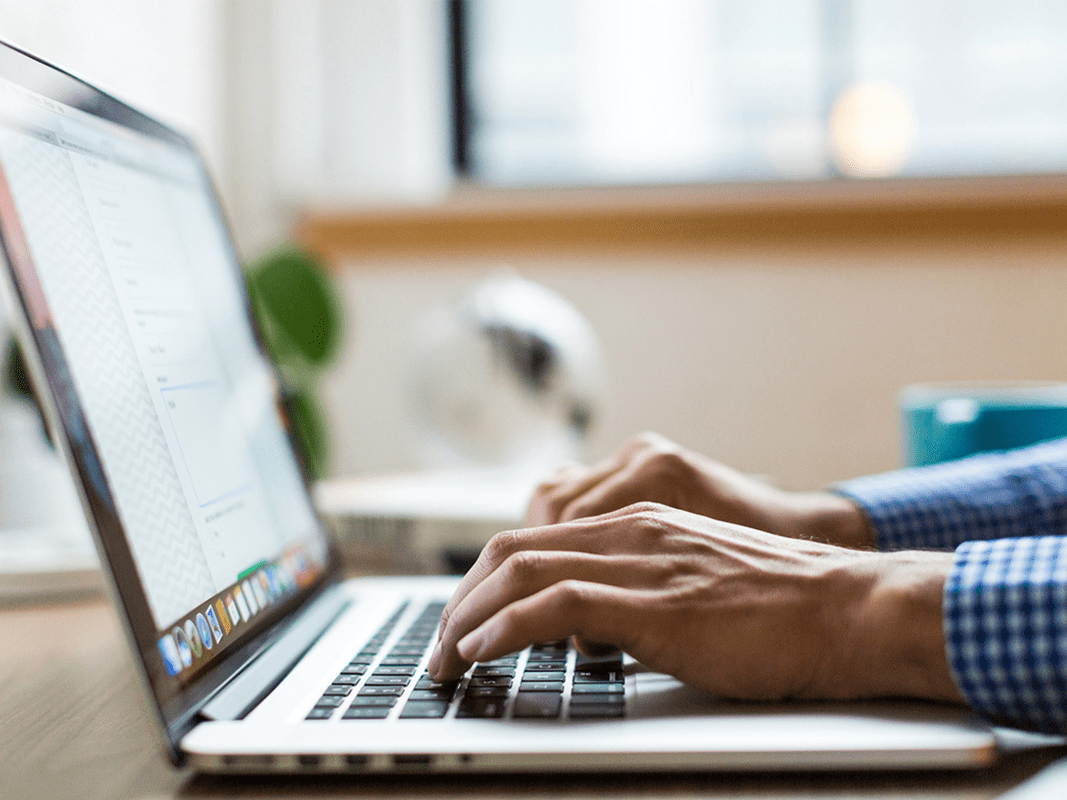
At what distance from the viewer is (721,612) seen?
38 centimetres

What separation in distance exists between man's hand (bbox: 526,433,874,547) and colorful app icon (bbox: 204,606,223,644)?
7.7 inches

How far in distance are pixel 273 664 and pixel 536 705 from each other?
14 cm

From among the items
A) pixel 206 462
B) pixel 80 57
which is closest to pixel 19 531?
pixel 206 462

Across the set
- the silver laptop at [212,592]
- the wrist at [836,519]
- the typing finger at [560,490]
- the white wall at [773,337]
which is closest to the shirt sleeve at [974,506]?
the wrist at [836,519]

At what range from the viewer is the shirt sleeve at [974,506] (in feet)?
2.13

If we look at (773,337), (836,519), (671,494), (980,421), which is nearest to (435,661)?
(671,494)

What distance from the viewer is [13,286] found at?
0.33 metres

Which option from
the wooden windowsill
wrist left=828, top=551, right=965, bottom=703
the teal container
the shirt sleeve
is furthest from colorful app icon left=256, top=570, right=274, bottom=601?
the wooden windowsill

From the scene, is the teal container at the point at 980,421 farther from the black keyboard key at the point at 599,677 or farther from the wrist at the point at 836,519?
the black keyboard key at the point at 599,677

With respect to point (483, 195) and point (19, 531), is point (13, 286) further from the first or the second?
point (483, 195)

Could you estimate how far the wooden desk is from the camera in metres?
0.30

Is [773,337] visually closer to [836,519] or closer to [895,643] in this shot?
[836,519]

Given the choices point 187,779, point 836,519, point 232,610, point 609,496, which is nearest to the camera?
point 187,779

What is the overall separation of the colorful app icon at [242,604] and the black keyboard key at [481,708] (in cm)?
13
